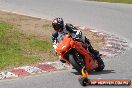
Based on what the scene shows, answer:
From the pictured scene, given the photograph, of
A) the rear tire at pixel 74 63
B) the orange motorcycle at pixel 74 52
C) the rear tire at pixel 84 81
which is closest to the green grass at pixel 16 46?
the orange motorcycle at pixel 74 52

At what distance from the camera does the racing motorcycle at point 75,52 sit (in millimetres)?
10836

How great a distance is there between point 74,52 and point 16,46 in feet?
11.2

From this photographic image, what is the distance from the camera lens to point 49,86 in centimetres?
998

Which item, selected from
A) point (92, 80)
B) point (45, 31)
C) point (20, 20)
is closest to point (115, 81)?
point (92, 80)

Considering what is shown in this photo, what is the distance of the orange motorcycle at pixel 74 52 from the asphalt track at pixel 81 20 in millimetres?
302

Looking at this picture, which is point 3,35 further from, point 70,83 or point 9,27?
point 70,83

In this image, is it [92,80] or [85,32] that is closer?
[92,80]

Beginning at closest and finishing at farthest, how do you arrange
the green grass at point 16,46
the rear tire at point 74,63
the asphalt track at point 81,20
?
the asphalt track at point 81,20 < the rear tire at point 74,63 < the green grass at point 16,46

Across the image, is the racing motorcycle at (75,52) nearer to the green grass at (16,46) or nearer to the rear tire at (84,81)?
the rear tire at (84,81)

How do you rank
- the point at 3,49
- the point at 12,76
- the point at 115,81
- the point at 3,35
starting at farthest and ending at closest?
the point at 3,35, the point at 3,49, the point at 12,76, the point at 115,81

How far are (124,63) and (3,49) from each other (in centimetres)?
333

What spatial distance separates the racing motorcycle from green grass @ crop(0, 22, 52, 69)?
4.97 feet

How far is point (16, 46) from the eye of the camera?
14.0m

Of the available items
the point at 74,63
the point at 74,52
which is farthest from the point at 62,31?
the point at 74,63
